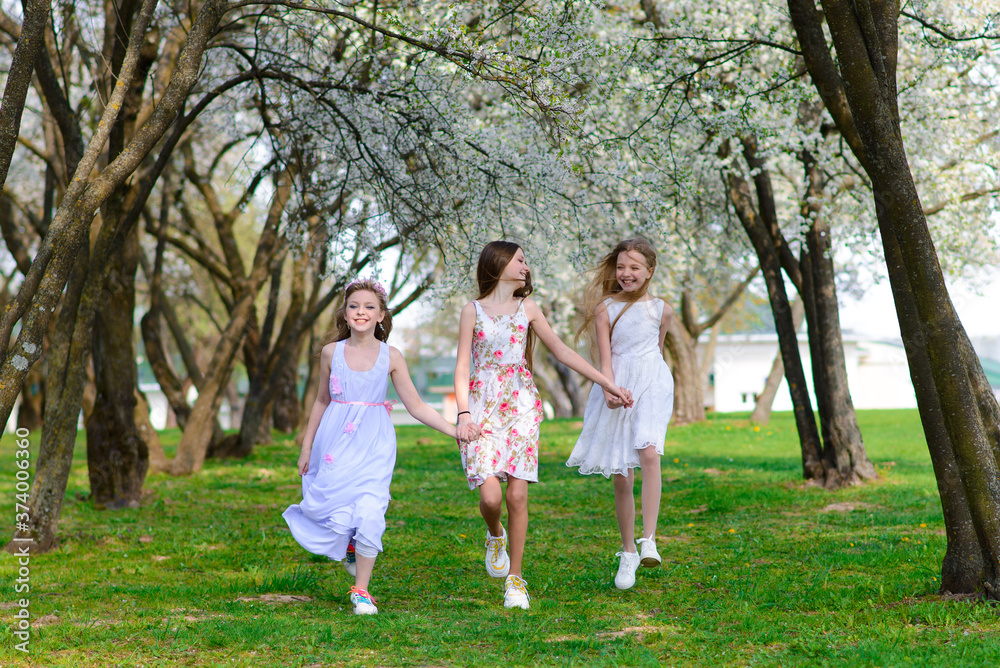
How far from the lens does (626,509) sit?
231 inches

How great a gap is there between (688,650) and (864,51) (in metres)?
3.16

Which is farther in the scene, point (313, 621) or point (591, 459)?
point (591, 459)

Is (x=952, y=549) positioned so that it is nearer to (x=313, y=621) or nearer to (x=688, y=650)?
(x=688, y=650)

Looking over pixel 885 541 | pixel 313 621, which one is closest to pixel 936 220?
pixel 885 541

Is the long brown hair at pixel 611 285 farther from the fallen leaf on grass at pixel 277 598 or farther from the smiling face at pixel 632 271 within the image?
the fallen leaf on grass at pixel 277 598

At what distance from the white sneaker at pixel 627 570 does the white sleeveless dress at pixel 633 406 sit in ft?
1.71

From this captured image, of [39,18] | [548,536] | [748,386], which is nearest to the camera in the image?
[39,18]

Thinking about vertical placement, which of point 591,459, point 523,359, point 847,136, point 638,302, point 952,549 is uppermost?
point 847,136

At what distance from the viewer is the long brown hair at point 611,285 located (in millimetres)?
6062

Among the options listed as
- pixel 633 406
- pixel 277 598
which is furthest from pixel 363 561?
pixel 633 406

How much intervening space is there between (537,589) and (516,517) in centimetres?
77

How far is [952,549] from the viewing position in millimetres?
4969

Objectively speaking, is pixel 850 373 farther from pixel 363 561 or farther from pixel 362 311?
pixel 363 561

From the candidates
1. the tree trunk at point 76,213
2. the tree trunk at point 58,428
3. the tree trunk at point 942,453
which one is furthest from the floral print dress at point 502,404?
the tree trunk at point 58,428
